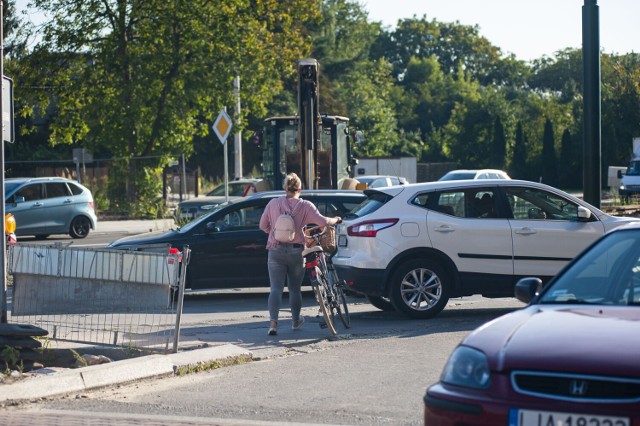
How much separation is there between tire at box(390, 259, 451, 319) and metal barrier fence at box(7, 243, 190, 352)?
346 centimetres

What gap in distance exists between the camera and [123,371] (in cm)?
900

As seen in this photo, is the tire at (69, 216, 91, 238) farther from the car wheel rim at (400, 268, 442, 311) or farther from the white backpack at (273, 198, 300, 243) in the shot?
the white backpack at (273, 198, 300, 243)

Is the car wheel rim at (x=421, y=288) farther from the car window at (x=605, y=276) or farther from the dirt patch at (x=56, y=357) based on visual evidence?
the car window at (x=605, y=276)

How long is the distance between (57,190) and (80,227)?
1155 millimetres

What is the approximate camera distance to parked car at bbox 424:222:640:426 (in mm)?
4945

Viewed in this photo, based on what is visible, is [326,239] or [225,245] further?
[225,245]

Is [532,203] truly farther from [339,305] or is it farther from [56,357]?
[56,357]

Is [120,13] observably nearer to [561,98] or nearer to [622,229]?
[622,229]

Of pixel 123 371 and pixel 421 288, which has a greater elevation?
pixel 421 288

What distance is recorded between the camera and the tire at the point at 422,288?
42.3 ft

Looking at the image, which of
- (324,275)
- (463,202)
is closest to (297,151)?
(463,202)

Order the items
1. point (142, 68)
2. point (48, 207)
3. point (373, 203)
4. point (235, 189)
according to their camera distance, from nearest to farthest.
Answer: point (373, 203) < point (48, 207) < point (235, 189) < point (142, 68)

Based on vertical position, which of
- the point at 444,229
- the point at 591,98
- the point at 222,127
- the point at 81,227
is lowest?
the point at 81,227

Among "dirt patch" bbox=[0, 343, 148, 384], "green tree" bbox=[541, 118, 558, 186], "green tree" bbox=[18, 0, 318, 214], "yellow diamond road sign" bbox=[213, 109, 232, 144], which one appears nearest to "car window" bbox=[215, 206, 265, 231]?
Result: "dirt patch" bbox=[0, 343, 148, 384]
